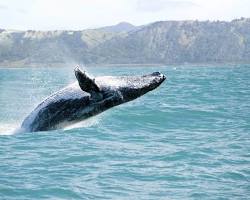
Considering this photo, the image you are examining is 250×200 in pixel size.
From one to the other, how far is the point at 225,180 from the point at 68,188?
11.7 feet

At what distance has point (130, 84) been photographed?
15.0 m

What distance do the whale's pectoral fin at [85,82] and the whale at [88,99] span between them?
0.16 metres

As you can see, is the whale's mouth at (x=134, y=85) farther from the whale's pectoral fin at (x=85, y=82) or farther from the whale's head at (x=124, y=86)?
the whale's pectoral fin at (x=85, y=82)

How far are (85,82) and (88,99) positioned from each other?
1.23 m

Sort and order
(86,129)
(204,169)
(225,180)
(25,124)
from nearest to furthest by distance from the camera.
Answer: (225,180)
(204,169)
(25,124)
(86,129)

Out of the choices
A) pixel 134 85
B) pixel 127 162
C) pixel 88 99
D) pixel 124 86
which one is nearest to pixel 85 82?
pixel 88 99

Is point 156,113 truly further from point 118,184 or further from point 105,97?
point 118,184

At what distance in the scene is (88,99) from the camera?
14664 mm

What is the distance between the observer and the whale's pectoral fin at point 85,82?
13234mm

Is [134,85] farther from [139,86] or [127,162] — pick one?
[127,162]

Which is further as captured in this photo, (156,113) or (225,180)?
(156,113)

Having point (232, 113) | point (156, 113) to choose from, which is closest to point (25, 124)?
point (156, 113)

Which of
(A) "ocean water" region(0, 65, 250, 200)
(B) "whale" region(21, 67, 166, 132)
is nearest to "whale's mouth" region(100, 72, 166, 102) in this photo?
(B) "whale" region(21, 67, 166, 132)

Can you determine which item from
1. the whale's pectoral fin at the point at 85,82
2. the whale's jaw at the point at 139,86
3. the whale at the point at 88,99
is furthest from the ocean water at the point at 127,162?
the whale's pectoral fin at the point at 85,82
